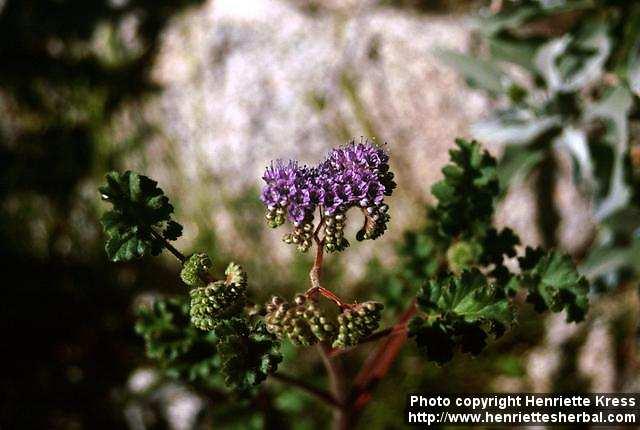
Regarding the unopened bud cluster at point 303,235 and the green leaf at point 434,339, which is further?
the green leaf at point 434,339

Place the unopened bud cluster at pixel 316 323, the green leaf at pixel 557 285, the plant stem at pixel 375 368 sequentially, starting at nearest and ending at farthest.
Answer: the unopened bud cluster at pixel 316 323 → the green leaf at pixel 557 285 → the plant stem at pixel 375 368

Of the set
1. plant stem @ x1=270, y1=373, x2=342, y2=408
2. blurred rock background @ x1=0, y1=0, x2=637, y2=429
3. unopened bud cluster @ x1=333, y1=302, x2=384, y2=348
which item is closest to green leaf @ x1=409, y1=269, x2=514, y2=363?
unopened bud cluster @ x1=333, y1=302, x2=384, y2=348

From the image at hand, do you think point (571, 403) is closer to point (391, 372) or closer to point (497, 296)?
point (391, 372)

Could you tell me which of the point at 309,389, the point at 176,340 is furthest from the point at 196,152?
the point at 309,389

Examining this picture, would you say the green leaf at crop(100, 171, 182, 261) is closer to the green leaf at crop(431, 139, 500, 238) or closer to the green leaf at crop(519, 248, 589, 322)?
the green leaf at crop(431, 139, 500, 238)

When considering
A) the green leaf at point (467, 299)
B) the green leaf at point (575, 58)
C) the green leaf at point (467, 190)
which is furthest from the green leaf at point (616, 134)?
the green leaf at point (467, 299)

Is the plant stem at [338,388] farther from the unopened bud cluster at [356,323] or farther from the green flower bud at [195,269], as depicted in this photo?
A: the green flower bud at [195,269]

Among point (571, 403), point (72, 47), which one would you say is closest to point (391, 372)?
point (571, 403)

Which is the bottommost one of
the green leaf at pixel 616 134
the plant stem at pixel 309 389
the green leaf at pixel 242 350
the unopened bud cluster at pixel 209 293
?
the green leaf at pixel 242 350
